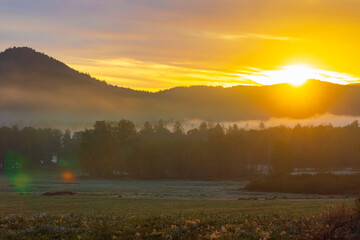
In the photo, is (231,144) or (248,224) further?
(231,144)

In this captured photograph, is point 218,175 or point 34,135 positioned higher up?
Result: point 34,135

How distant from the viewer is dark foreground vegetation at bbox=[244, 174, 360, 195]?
80.2 meters

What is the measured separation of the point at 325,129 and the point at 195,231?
168590 millimetres

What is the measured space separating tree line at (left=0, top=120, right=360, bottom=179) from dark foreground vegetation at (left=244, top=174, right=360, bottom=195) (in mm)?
42094

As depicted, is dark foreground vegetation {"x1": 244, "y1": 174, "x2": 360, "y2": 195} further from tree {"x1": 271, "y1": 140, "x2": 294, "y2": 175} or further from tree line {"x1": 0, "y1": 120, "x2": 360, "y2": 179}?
tree line {"x1": 0, "y1": 120, "x2": 360, "y2": 179}

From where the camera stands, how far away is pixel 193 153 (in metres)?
145

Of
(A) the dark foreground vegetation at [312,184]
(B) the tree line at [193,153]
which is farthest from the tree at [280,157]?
(A) the dark foreground vegetation at [312,184]

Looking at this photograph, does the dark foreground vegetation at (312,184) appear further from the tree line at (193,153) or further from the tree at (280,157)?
the tree line at (193,153)

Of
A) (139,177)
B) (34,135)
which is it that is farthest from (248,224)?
(34,135)

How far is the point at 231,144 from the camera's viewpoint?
147m

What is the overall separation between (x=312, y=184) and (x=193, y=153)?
64.8 metres

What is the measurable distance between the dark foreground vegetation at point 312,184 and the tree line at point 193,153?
1657 inches

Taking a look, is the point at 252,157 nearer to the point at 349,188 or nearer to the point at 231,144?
the point at 231,144

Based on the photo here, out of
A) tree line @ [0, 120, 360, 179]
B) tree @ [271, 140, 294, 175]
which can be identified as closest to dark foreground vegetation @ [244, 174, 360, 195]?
tree @ [271, 140, 294, 175]
